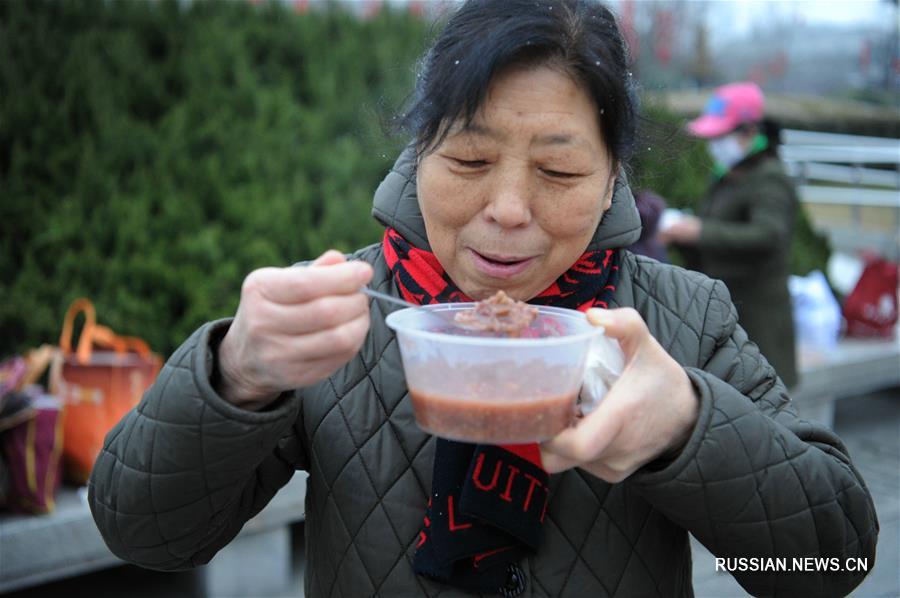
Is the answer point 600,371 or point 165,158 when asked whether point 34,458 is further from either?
point 600,371

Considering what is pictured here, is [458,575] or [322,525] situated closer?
[458,575]

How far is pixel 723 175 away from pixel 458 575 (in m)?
4.64

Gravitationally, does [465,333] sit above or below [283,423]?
above

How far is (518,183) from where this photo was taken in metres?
1.73

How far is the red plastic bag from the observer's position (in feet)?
25.3

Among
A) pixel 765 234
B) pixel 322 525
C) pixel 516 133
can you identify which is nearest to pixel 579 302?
pixel 516 133

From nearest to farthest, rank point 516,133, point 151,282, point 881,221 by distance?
point 516,133, point 151,282, point 881,221

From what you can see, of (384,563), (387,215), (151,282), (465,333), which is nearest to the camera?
(465,333)

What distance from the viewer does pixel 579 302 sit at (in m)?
1.93

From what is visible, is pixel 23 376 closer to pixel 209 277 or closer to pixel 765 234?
pixel 209 277

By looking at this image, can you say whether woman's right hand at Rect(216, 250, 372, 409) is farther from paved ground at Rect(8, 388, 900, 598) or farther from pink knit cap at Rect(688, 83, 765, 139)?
pink knit cap at Rect(688, 83, 765, 139)

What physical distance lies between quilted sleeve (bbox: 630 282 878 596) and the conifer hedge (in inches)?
121

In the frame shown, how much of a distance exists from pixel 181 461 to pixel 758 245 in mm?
4512

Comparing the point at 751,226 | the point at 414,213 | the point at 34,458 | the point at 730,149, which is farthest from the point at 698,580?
the point at 414,213
